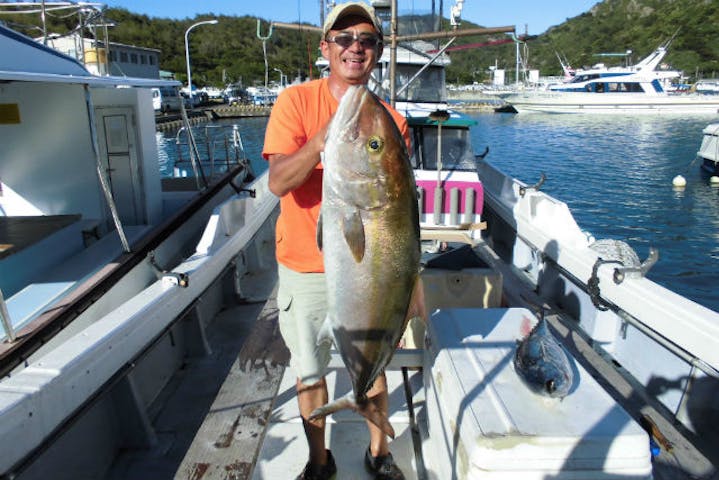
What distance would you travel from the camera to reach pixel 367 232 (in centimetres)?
185

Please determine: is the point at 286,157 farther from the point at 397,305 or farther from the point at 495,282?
the point at 495,282

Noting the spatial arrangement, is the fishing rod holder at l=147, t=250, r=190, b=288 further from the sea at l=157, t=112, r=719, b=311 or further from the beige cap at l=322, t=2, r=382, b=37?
the sea at l=157, t=112, r=719, b=311

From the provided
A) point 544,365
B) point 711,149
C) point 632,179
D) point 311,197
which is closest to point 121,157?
point 311,197

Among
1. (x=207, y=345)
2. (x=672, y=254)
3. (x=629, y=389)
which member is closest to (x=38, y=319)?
(x=207, y=345)

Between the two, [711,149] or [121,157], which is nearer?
[121,157]

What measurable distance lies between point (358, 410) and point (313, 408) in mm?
355

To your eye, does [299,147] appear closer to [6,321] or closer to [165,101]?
[6,321]

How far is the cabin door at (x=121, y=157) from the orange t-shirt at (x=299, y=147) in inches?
178

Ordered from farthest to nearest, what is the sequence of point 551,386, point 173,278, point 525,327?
point 173,278
point 525,327
point 551,386

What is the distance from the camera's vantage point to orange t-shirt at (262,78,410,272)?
2.15m

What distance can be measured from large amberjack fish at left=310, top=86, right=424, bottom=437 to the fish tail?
0.51ft

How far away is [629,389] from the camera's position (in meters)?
3.65

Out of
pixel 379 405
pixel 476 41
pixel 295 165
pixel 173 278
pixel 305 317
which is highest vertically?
pixel 476 41

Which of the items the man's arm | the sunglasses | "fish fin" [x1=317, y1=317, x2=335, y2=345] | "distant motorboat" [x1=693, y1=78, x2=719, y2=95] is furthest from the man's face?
"distant motorboat" [x1=693, y1=78, x2=719, y2=95]
